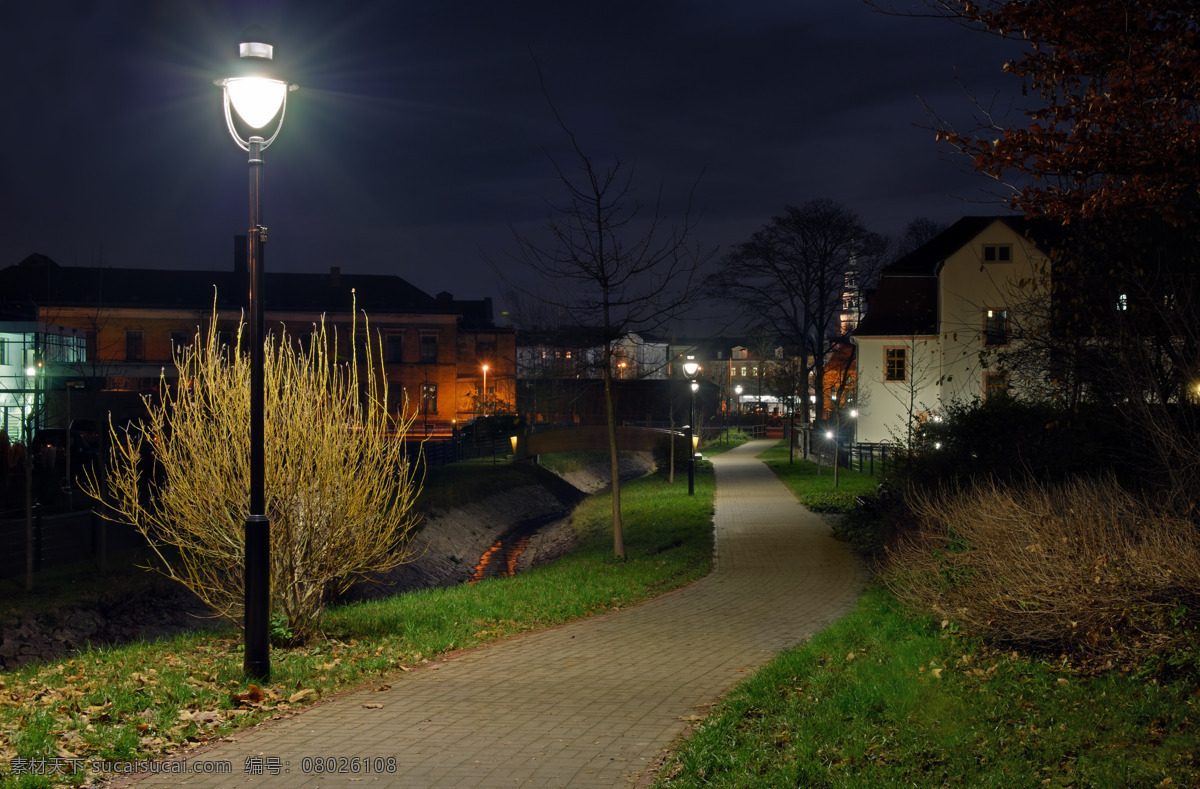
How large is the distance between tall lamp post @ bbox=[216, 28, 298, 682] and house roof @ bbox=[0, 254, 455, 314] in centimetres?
5828

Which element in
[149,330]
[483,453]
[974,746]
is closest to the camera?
[974,746]

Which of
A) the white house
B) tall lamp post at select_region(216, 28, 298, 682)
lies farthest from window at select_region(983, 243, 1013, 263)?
tall lamp post at select_region(216, 28, 298, 682)

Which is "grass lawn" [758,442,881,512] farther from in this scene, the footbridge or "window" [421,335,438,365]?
"window" [421,335,438,365]

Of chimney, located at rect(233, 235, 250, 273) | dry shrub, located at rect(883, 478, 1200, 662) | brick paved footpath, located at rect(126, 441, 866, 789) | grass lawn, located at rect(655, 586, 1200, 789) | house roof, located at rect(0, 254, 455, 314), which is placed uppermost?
chimney, located at rect(233, 235, 250, 273)

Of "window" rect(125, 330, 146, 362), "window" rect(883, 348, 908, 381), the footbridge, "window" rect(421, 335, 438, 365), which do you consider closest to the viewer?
the footbridge

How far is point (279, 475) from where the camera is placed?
27.6 feet

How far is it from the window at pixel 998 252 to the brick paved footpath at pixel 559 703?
2791 centimetres

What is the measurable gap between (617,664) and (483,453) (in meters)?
34.5

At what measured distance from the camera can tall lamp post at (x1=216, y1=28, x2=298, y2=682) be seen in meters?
7.11

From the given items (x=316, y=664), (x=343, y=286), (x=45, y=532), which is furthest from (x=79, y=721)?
(x=343, y=286)

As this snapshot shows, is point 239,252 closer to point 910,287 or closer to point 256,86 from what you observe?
point 910,287

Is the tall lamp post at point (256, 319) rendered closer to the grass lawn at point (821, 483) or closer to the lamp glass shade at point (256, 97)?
the lamp glass shade at point (256, 97)

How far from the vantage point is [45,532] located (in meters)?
19.8

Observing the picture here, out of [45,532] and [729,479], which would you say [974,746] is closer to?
[45,532]
